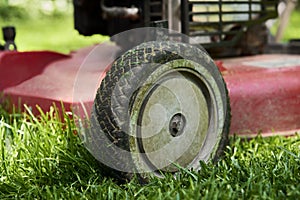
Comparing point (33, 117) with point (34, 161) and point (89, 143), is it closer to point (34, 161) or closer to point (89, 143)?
point (34, 161)

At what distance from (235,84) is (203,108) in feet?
1.54

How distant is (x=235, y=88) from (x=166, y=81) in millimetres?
589

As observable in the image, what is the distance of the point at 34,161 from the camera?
199cm

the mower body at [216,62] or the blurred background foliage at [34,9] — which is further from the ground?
the mower body at [216,62]

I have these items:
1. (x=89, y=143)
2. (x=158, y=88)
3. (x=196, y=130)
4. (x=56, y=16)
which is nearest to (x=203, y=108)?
(x=196, y=130)

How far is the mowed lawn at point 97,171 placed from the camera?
1628 mm

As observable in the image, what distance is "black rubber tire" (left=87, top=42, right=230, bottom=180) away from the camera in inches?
68.9

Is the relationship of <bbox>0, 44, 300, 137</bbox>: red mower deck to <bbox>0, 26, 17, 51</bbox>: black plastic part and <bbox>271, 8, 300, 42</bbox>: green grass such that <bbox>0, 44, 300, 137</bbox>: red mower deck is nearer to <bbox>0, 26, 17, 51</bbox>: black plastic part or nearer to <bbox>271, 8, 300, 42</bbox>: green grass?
<bbox>0, 26, 17, 51</bbox>: black plastic part

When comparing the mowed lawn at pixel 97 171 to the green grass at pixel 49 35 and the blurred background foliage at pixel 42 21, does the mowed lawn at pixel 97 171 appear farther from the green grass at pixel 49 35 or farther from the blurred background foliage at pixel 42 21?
the blurred background foliage at pixel 42 21

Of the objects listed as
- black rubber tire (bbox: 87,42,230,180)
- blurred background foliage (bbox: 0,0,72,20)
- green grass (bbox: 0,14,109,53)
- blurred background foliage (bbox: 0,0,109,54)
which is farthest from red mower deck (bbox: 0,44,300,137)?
blurred background foliage (bbox: 0,0,72,20)

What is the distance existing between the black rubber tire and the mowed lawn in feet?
0.25

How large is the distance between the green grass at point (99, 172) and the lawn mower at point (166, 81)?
7 cm

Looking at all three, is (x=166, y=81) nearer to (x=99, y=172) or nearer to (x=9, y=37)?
(x=99, y=172)

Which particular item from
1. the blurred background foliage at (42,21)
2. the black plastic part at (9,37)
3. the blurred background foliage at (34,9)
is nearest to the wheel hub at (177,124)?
the black plastic part at (9,37)
